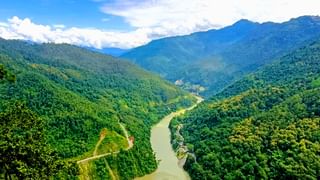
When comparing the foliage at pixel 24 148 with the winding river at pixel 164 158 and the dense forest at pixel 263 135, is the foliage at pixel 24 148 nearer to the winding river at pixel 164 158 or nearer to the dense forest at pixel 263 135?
the dense forest at pixel 263 135

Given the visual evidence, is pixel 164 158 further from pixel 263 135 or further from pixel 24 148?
pixel 24 148

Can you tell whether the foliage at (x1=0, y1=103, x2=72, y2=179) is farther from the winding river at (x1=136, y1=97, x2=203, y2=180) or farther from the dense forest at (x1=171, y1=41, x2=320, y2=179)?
the winding river at (x1=136, y1=97, x2=203, y2=180)

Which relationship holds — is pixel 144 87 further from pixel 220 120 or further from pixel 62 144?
pixel 62 144

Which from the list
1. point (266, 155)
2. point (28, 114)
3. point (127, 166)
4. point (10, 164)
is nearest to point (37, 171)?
point (10, 164)


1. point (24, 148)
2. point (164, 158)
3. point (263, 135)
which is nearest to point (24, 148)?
point (24, 148)

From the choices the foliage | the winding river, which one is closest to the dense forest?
the winding river
